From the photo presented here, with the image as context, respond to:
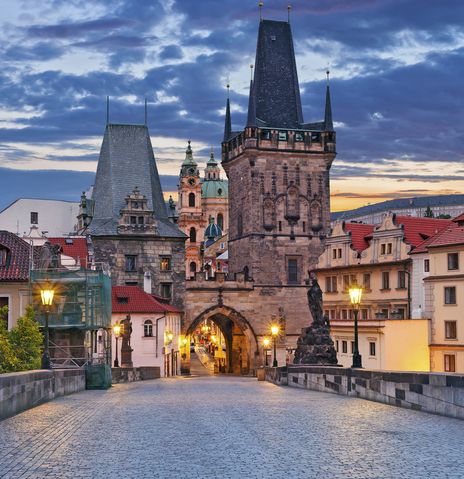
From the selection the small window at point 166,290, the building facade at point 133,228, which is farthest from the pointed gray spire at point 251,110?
the small window at point 166,290

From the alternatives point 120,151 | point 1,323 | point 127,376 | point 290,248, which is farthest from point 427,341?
point 120,151

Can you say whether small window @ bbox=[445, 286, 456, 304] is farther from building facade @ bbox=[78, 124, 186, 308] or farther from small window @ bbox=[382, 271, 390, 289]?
building facade @ bbox=[78, 124, 186, 308]

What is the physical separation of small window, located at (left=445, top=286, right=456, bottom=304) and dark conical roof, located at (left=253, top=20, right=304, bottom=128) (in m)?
35.4

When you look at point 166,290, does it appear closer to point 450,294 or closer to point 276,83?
point 276,83

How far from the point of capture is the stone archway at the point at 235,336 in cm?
8169

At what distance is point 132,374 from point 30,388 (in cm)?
2526

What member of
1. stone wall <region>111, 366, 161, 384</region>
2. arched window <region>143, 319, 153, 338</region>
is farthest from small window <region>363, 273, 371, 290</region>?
stone wall <region>111, 366, 161, 384</region>

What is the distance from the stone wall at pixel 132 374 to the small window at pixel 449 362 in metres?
15.9

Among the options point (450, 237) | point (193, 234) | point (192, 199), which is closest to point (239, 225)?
point (450, 237)

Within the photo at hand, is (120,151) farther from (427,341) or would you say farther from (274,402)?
(274,402)

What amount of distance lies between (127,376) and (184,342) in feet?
116

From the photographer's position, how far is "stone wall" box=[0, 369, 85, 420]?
59.0 feet

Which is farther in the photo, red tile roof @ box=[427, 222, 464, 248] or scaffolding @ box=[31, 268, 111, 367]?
red tile roof @ box=[427, 222, 464, 248]

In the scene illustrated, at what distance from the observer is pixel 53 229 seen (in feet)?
319
